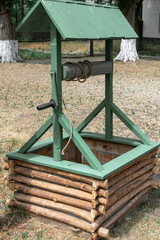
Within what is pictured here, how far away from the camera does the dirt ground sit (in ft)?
12.2

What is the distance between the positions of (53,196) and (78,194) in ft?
1.05

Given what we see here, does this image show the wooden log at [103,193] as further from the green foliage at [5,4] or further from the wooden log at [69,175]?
the green foliage at [5,4]

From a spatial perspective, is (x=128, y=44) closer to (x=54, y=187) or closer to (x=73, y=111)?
(x=73, y=111)

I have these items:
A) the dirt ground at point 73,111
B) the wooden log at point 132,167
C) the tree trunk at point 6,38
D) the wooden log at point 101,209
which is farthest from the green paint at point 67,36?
the tree trunk at point 6,38

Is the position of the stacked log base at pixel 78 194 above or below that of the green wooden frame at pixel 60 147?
below

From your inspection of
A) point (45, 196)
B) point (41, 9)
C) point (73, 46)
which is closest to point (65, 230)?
point (45, 196)

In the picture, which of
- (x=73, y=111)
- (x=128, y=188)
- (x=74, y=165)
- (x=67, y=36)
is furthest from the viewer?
(x=73, y=111)

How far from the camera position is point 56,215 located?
3.59 metres

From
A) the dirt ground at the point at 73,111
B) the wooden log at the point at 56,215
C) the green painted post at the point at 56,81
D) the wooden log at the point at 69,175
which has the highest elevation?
the green painted post at the point at 56,81

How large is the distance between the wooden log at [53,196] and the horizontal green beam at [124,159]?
36cm

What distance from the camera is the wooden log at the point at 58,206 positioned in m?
3.34

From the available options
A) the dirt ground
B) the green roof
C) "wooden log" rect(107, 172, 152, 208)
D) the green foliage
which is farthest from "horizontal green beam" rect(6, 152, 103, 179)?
the green foliage

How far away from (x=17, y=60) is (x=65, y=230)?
15576 millimetres

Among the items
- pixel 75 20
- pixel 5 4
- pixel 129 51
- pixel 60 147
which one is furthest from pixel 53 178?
pixel 5 4
